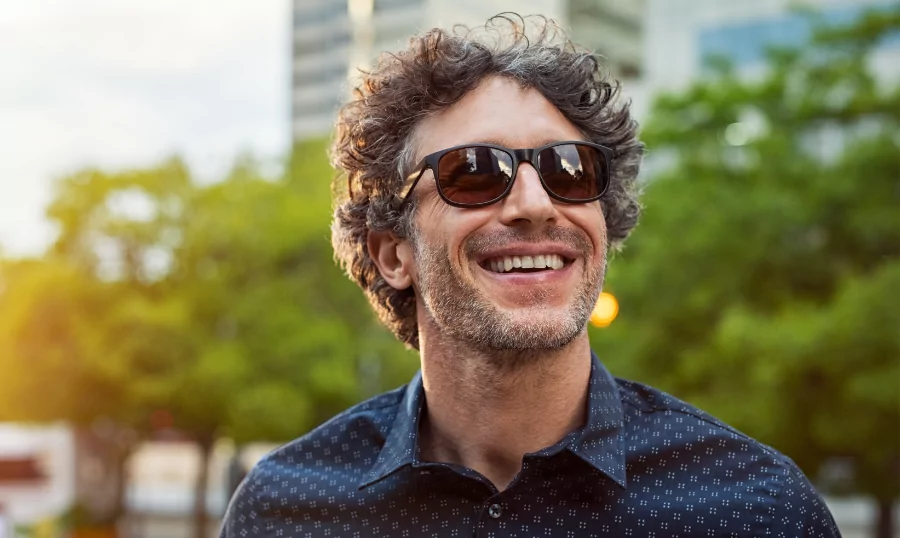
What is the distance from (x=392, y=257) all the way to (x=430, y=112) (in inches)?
16.7

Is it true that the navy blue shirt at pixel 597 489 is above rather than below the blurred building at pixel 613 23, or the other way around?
below

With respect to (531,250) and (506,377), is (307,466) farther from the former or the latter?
(531,250)

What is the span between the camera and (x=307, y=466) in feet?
8.84

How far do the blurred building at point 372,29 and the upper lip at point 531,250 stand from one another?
88.8 ft

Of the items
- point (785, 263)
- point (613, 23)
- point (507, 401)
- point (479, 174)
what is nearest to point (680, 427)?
point (507, 401)

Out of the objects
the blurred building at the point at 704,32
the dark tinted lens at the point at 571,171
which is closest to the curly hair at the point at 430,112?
the dark tinted lens at the point at 571,171

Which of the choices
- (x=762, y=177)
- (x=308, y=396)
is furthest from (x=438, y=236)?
(x=308, y=396)

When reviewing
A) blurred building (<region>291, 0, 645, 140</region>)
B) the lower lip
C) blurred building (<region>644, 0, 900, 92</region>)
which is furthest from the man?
blurred building (<region>644, 0, 900, 92</region>)

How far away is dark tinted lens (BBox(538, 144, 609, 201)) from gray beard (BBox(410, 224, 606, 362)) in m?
0.10

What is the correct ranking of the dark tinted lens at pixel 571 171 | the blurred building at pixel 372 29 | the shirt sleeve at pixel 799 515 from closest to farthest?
1. the shirt sleeve at pixel 799 515
2. the dark tinted lens at pixel 571 171
3. the blurred building at pixel 372 29

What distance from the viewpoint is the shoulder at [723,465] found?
7.54 ft

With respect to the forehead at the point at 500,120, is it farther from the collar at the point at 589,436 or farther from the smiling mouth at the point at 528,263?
the collar at the point at 589,436

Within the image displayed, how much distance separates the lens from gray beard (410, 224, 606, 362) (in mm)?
2287

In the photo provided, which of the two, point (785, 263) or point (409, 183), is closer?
point (409, 183)
